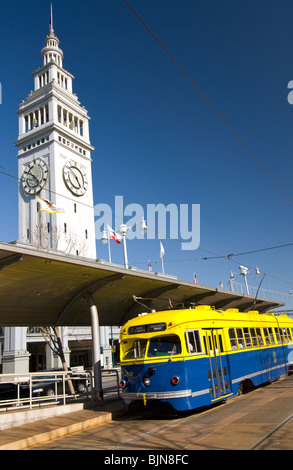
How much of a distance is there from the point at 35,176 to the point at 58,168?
14.5ft

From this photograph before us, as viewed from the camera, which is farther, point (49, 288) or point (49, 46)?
point (49, 46)

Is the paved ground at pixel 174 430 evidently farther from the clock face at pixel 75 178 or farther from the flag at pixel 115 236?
the clock face at pixel 75 178

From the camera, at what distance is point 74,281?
582 inches

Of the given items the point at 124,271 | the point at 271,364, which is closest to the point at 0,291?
the point at 124,271

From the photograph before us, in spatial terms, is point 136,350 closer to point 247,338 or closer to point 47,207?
point 247,338

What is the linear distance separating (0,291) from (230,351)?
834 centimetres

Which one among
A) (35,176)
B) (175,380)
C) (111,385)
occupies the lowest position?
(111,385)

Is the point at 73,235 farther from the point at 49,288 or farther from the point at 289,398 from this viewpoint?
the point at 289,398

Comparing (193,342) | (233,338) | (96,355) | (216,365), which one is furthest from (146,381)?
(96,355)

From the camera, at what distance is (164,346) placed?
1167cm

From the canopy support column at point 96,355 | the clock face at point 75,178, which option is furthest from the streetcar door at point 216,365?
the clock face at point 75,178

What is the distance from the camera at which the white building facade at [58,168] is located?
56.4 m

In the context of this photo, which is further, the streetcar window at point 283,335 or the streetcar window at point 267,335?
the streetcar window at point 283,335

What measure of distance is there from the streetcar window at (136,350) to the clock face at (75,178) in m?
52.3
